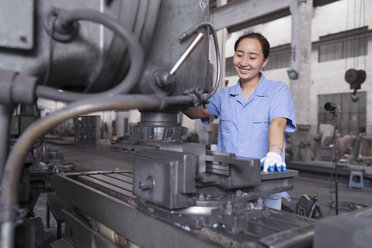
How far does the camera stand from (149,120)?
2.72 feet

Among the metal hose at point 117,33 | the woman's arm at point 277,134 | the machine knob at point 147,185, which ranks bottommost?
the machine knob at point 147,185

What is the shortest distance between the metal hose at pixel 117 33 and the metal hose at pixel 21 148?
38mm

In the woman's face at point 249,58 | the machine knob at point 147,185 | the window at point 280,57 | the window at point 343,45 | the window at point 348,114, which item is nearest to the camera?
the machine knob at point 147,185

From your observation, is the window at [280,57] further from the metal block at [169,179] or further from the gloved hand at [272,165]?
the metal block at [169,179]

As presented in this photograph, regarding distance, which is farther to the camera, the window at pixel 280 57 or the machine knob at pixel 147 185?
the window at pixel 280 57

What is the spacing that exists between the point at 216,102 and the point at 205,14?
26.7 inches

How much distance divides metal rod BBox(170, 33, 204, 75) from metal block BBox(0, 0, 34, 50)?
1.06 feet

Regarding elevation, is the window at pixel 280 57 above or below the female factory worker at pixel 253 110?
above

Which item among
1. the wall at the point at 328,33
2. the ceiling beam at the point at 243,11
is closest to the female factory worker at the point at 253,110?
the ceiling beam at the point at 243,11

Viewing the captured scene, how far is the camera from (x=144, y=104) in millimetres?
587

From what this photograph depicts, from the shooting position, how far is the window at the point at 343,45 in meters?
8.48

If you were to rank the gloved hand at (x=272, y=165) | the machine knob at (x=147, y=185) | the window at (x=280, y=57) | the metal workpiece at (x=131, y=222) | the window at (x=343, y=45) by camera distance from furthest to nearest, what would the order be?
the window at (x=280, y=57), the window at (x=343, y=45), the gloved hand at (x=272, y=165), the machine knob at (x=147, y=185), the metal workpiece at (x=131, y=222)

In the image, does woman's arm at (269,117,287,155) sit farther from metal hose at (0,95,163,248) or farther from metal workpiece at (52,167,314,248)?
metal hose at (0,95,163,248)

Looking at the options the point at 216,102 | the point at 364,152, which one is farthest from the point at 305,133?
the point at 216,102
